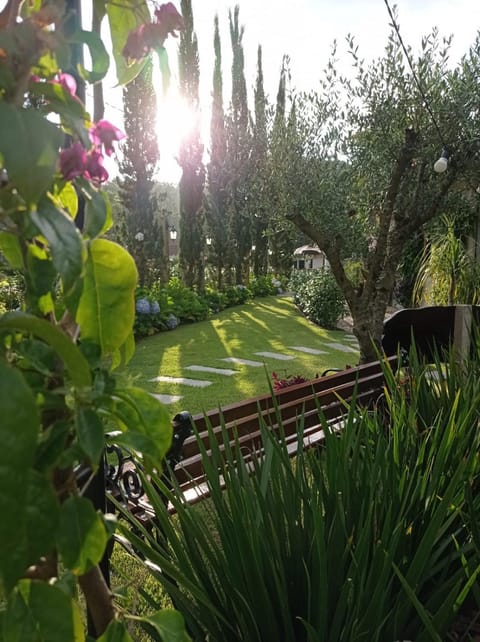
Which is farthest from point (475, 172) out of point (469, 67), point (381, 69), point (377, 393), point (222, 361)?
point (222, 361)

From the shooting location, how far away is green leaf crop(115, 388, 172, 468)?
52cm

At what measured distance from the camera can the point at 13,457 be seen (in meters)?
0.35

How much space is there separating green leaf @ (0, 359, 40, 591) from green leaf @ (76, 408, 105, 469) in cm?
8

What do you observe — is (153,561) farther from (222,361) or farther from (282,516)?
(222,361)

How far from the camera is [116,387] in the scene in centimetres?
51

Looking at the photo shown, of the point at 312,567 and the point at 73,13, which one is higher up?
the point at 73,13

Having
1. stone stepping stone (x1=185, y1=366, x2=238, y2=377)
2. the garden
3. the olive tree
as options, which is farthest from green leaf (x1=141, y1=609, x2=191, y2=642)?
stone stepping stone (x1=185, y1=366, x2=238, y2=377)

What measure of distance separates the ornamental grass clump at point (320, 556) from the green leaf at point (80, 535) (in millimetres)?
541

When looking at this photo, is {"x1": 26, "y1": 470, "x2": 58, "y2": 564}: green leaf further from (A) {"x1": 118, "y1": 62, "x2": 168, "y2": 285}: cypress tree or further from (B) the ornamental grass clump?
(A) {"x1": 118, "y1": 62, "x2": 168, "y2": 285}: cypress tree

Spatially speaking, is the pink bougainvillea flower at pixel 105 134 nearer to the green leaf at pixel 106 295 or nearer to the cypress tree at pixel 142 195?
the green leaf at pixel 106 295

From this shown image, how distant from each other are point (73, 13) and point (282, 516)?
1.09 metres

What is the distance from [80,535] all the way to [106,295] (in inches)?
9.1

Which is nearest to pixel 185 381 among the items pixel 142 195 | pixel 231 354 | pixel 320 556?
pixel 231 354

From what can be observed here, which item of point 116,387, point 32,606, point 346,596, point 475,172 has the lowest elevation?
point 346,596
